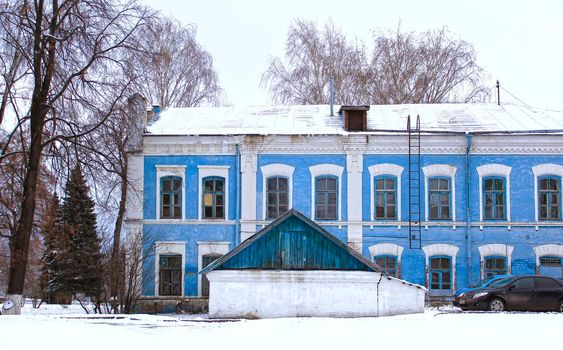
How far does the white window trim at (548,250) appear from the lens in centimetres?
2670

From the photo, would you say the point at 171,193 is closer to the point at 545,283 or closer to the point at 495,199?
the point at 495,199

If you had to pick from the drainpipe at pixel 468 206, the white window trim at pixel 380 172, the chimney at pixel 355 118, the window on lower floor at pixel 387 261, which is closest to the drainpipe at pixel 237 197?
the chimney at pixel 355 118

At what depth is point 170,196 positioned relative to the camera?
1083 inches

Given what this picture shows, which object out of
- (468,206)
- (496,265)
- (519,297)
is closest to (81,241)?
(468,206)

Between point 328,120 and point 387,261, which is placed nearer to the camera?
point 387,261

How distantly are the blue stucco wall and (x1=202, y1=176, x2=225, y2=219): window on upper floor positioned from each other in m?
0.31

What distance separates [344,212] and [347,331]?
1005 cm

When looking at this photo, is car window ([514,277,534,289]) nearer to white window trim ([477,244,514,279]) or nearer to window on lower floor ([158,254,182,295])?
white window trim ([477,244,514,279])

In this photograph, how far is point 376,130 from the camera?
27250 mm

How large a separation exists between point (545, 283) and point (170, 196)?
12.4 metres

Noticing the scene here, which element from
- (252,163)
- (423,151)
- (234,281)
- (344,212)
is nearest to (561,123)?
(423,151)

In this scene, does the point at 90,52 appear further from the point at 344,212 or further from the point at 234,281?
the point at 344,212

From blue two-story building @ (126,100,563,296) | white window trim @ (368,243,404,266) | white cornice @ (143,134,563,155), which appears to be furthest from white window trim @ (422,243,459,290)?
white cornice @ (143,134,563,155)

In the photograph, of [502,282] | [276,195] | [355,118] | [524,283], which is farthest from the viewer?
[355,118]
